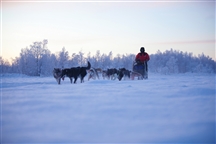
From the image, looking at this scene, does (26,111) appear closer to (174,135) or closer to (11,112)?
(11,112)

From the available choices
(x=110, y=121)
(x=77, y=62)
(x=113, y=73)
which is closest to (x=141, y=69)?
(x=113, y=73)

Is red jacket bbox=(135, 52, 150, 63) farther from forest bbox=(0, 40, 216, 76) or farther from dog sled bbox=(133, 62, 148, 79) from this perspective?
forest bbox=(0, 40, 216, 76)

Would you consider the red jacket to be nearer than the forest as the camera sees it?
Yes

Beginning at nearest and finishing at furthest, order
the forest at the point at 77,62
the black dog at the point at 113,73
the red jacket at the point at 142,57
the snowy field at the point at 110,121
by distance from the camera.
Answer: the snowy field at the point at 110,121 → the black dog at the point at 113,73 → the red jacket at the point at 142,57 → the forest at the point at 77,62

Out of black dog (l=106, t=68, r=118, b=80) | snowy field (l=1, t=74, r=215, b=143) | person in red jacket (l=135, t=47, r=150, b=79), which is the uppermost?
person in red jacket (l=135, t=47, r=150, b=79)

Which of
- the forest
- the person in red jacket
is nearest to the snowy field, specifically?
the person in red jacket

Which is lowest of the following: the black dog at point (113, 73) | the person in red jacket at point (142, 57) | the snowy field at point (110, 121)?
the snowy field at point (110, 121)

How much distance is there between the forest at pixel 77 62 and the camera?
4125 centimetres

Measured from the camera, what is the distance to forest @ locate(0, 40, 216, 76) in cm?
4125

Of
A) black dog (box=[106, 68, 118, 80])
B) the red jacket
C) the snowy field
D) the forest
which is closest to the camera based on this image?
the snowy field

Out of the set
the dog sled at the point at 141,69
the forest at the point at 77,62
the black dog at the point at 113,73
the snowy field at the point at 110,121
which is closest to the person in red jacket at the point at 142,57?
the dog sled at the point at 141,69

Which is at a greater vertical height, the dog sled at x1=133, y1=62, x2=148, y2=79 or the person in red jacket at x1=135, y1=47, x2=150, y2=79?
the person in red jacket at x1=135, y1=47, x2=150, y2=79

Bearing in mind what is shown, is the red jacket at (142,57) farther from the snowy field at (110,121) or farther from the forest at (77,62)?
the forest at (77,62)

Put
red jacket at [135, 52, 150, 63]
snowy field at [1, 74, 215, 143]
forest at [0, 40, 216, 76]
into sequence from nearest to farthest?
1. snowy field at [1, 74, 215, 143]
2. red jacket at [135, 52, 150, 63]
3. forest at [0, 40, 216, 76]
